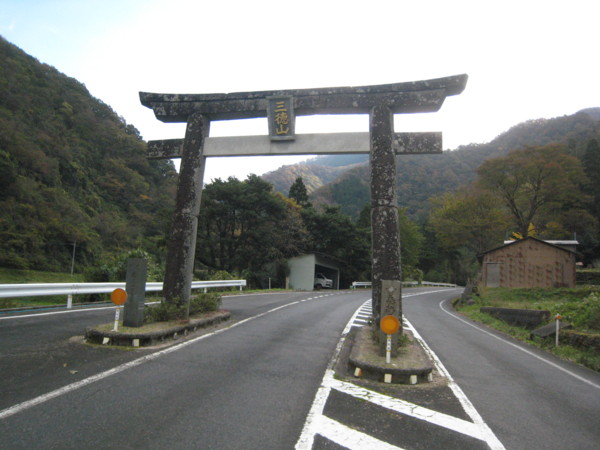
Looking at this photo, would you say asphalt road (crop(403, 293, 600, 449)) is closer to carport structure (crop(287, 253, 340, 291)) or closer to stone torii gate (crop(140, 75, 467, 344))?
stone torii gate (crop(140, 75, 467, 344))

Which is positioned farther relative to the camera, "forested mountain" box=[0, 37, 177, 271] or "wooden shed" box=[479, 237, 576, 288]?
"forested mountain" box=[0, 37, 177, 271]

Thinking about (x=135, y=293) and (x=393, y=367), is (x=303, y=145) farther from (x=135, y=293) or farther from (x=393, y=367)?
(x=393, y=367)

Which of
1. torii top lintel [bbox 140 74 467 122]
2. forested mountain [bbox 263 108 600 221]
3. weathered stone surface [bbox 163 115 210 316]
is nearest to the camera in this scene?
torii top lintel [bbox 140 74 467 122]

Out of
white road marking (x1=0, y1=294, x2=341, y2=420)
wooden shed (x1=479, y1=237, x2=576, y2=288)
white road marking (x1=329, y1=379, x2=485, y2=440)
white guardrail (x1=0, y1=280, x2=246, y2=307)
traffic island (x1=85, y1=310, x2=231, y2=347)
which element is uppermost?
wooden shed (x1=479, y1=237, x2=576, y2=288)

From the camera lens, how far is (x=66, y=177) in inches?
1491

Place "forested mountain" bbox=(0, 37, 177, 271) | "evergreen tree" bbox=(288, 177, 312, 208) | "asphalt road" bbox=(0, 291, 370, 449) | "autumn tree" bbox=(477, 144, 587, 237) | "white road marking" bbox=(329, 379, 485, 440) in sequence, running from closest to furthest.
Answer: "asphalt road" bbox=(0, 291, 370, 449) → "white road marking" bbox=(329, 379, 485, 440) → "forested mountain" bbox=(0, 37, 177, 271) → "autumn tree" bbox=(477, 144, 587, 237) → "evergreen tree" bbox=(288, 177, 312, 208)

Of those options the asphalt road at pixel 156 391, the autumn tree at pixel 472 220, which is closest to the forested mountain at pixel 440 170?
the autumn tree at pixel 472 220

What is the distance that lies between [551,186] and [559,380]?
33397 millimetres

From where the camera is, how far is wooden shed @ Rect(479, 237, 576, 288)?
26938mm

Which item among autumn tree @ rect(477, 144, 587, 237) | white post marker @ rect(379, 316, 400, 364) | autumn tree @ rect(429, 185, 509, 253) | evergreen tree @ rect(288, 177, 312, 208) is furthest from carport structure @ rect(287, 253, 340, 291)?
white post marker @ rect(379, 316, 400, 364)

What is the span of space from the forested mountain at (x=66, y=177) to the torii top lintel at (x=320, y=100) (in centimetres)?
2148

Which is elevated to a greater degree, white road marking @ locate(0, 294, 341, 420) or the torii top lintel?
the torii top lintel

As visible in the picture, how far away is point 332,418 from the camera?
3.97 metres

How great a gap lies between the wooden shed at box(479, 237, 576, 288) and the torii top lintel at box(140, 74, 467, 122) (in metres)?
24.5
